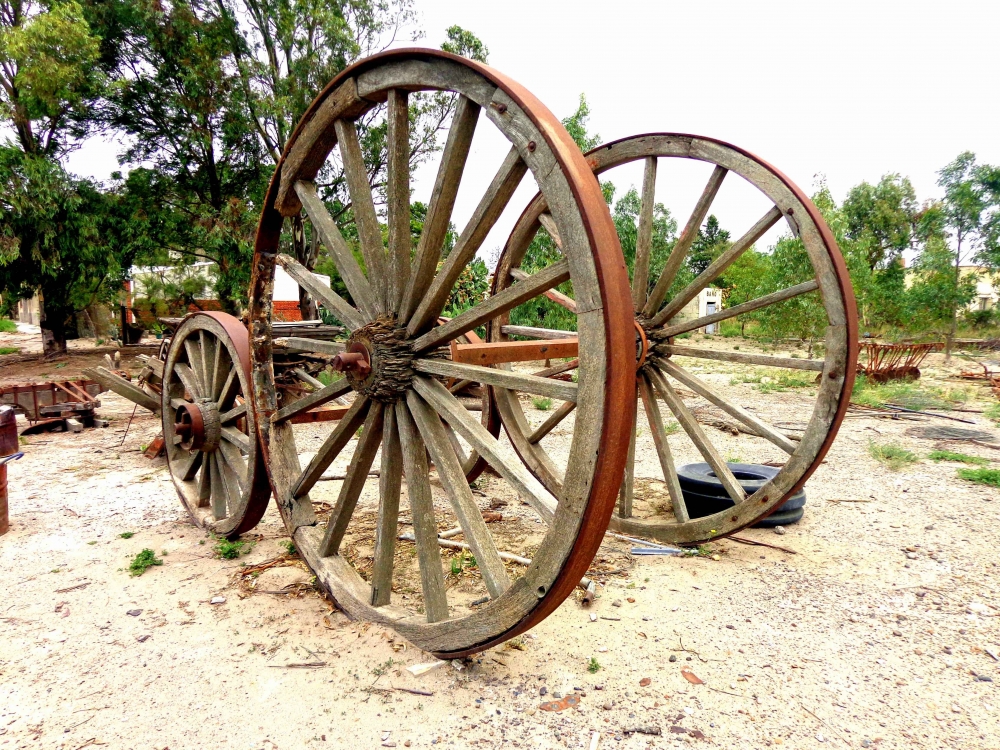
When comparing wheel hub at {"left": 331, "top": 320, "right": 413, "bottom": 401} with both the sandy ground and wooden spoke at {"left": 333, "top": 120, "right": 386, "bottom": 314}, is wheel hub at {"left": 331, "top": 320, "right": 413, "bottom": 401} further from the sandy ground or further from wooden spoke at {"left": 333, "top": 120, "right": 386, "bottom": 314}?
the sandy ground

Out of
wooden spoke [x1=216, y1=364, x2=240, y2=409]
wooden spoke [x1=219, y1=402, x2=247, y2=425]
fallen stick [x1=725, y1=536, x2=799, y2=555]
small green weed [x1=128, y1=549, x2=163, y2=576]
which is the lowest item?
small green weed [x1=128, y1=549, x2=163, y2=576]

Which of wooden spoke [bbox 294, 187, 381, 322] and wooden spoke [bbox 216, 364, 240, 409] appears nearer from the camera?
wooden spoke [bbox 294, 187, 381, 322]

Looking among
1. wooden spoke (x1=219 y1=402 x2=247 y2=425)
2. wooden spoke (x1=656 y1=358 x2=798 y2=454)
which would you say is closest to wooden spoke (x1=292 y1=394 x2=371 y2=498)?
wooden spoke (x1=219 y1=402 x2=247 y2=425)

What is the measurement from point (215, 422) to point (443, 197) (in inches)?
97.8

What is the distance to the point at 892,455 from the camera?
6426 mm

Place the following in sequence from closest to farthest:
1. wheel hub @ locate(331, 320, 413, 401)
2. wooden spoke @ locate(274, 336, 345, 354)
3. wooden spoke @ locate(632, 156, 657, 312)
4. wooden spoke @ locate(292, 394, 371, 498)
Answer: wheel hub @ locate(331, 320, 413, 401), wooden spoke @ locate(292, 394, 371, 498), wooden spoke @ locate(274, 336, 345, 354), wooden spoke @ locate(632, 156, 657, 312)

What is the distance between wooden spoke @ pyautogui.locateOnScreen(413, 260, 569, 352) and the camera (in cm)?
210

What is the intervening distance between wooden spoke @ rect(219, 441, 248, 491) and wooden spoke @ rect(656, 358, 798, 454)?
2883 millimetres

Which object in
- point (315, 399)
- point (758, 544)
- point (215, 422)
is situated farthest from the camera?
point (758, 544)

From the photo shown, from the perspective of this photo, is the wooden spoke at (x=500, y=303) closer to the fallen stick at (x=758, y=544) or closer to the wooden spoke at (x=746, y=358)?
the wooden spoke at (x=746, y=358)

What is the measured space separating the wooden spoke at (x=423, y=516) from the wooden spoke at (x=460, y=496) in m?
0.10

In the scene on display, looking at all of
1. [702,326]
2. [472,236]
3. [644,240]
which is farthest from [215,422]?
[702,326]

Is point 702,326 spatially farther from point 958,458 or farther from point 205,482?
point 958,458

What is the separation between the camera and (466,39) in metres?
16.5
